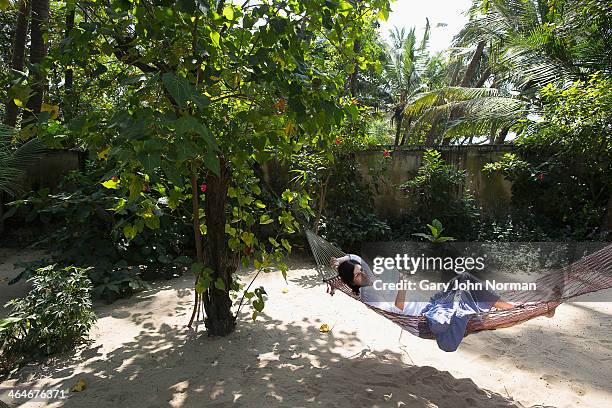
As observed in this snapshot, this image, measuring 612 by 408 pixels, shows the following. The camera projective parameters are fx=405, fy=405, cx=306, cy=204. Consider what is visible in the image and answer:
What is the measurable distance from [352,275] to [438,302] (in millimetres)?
628

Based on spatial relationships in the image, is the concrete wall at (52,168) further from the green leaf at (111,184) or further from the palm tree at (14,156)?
the green leaf at (111,184)

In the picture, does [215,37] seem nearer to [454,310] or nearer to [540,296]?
[454,310]

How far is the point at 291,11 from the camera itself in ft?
5.65

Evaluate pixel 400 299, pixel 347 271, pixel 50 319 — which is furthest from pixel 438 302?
pixel 50 319

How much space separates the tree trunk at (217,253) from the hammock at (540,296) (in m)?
0.68

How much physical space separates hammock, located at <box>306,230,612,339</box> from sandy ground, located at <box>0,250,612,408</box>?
30 cm

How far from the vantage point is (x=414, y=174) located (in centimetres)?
592

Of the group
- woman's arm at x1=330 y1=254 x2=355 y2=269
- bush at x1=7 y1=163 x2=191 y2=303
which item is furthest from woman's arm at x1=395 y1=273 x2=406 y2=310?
bush at x1=7 y1=163 x2=191 y2=303

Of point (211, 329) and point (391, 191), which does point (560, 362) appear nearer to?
point (211, 329)

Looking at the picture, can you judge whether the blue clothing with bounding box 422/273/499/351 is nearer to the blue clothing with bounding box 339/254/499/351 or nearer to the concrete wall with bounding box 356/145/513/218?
the blue clothing with bounding box 339/254/499/351

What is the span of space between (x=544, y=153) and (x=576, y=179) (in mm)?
513

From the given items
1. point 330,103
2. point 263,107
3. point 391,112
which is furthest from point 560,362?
Result: point 391,112

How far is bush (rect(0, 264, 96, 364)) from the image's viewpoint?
7.68 feet

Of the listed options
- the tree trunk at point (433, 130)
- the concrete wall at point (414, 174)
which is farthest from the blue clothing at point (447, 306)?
the tree trunk at point (433, 130)
